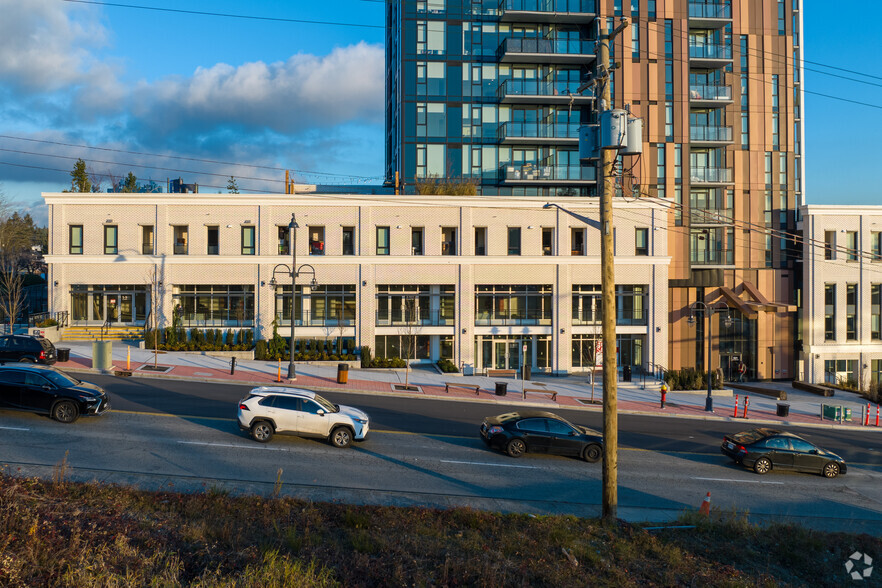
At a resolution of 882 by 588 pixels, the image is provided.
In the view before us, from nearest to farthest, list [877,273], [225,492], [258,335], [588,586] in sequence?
[588,586]
[225,492]
[258,335]
[877,273]

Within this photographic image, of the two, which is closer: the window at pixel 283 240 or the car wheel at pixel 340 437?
the car wheel at pixel 340 437

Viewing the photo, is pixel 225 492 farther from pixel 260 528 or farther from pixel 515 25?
pixel 515 25

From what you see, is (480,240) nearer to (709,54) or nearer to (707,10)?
(709,54)

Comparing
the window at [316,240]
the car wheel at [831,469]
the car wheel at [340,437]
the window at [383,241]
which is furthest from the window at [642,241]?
the car wheel at [340,437]

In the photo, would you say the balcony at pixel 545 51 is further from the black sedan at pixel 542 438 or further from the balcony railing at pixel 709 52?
the black sedan at pixel 542 438

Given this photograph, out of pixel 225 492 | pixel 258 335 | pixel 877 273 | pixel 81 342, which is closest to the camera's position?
pixel 225 492

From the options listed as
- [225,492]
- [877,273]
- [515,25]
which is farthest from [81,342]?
[877,273]

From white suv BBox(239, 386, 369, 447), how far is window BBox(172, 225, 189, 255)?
25655mm

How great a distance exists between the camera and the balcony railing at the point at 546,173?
155ft

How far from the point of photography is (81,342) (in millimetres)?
36250

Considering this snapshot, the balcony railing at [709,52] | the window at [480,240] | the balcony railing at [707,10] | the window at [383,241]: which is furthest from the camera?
the balcony railing at [709,52]

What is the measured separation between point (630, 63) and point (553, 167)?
10135mm

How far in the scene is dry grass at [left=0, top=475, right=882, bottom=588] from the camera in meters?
7.93

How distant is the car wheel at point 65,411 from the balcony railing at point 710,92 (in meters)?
47.8
